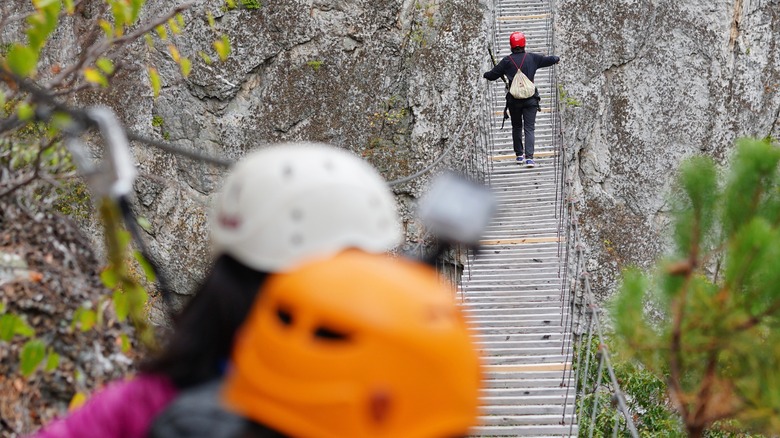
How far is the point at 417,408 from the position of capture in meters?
0.63

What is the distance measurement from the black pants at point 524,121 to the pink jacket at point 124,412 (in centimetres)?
464

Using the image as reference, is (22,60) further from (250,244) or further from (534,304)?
(534,304)

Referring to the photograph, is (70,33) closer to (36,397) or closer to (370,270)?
(36,397)

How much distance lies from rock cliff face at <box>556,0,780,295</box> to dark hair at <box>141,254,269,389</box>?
6.76 meters

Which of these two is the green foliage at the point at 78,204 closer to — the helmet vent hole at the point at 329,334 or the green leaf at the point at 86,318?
the green leaf at the point at 86,318

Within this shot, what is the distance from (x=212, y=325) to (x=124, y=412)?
0.12 metres

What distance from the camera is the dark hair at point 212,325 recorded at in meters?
0.77

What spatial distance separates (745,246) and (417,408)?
741mm

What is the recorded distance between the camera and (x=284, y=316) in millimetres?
686

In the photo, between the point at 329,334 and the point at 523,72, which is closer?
the point at 329,334

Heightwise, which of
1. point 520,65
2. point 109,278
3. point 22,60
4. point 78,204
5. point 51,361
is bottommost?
point 78,204

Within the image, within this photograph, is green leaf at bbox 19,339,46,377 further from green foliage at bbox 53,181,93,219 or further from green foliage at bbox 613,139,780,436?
green foliage at bbox 53,181,93,219

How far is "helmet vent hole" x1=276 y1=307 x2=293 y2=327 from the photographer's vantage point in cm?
68

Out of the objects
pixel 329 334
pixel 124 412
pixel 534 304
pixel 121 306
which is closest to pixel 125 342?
pixel 121 306
